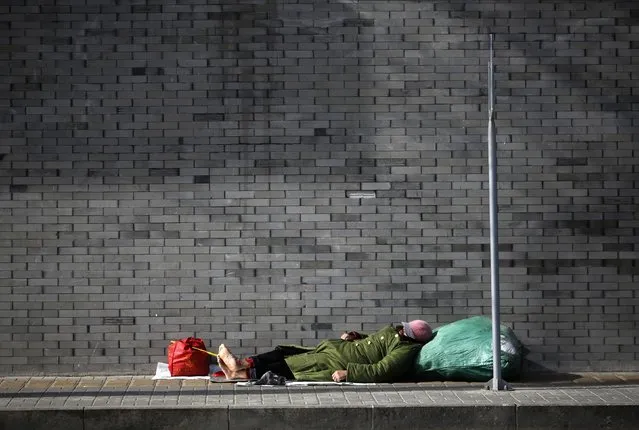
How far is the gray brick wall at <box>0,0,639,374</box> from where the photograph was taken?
33.7ft

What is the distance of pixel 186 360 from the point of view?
32.3 ft

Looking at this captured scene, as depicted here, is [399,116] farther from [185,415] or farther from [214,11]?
[185,415]

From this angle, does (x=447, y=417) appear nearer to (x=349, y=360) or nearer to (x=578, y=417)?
(x=578, y=417)

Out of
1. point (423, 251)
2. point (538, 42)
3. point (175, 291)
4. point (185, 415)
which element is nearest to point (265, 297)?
point (175, 291)

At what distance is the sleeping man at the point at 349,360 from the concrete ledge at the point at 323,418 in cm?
115

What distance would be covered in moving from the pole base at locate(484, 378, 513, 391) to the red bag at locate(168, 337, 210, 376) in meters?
2.55

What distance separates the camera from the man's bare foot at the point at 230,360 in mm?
9586

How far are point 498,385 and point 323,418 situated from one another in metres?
1.68

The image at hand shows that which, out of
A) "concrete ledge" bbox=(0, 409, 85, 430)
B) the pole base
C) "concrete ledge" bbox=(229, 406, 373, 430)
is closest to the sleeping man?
the pole base

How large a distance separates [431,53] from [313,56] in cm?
111

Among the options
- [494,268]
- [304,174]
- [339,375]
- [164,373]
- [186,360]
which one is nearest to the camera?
[494,268]

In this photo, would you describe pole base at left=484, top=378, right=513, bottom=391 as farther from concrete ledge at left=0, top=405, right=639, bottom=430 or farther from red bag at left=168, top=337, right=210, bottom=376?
red bag at left=168, top=337, right=210, bottom=376

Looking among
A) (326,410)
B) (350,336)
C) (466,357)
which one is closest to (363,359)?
(350,336)

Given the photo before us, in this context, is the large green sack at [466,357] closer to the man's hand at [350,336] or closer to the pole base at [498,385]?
the pole base at [498,385]
